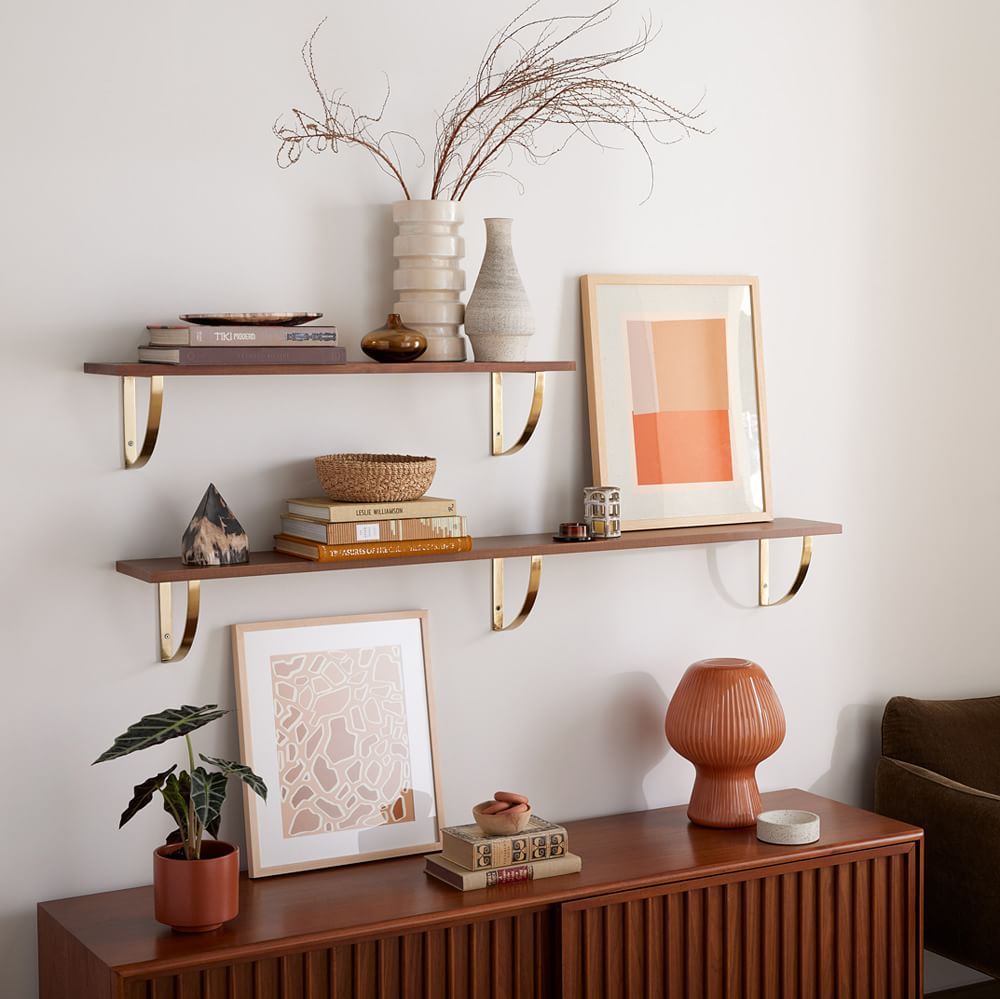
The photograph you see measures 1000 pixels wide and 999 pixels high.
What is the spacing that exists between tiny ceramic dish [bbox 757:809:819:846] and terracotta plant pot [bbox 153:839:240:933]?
3.20ft

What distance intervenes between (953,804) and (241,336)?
163 centimetres

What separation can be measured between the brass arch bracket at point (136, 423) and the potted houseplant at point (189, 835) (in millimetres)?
437

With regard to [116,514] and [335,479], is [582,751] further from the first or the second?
[116,514]

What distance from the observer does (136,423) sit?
2236 millimetres

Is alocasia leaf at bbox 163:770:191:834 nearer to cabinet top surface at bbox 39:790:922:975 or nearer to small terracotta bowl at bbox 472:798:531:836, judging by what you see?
cabinet top surface at bbox 39:790:922:975

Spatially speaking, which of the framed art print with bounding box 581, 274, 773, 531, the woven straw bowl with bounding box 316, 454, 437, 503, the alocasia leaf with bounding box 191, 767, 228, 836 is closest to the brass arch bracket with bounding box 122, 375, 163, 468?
the woven straw bowl with bounding box 316, 454, 437, 503

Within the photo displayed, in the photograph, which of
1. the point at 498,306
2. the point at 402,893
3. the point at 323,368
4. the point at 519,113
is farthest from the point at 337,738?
the point at 519,113

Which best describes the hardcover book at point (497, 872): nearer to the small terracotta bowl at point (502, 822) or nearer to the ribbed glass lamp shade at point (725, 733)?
the small terracotta bowl at point (502, 822)

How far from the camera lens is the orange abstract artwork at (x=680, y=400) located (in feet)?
8.66

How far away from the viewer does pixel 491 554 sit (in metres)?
2.32

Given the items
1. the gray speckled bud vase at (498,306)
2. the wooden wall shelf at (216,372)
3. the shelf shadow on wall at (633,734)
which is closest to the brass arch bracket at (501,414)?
the wooden wall shelf at (216,372)

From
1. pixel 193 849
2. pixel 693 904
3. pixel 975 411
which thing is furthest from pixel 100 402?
pixel 975 411

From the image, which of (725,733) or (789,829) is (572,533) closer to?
(725,733)

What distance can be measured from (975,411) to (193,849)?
1974 millimetres
